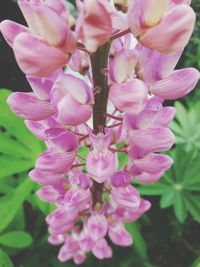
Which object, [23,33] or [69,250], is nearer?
[23,33]

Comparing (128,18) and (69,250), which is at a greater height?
(128,18)

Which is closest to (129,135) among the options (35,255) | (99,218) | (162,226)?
(99,218)

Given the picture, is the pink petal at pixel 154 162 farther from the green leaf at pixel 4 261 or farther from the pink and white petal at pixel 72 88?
the green leaf at pixel 4 261

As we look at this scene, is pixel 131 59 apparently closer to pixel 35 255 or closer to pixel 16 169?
pixel 16 169

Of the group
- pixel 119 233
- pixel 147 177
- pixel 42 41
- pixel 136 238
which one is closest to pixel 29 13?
pixel 42 41

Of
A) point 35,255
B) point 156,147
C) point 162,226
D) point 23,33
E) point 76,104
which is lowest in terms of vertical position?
point 162,226

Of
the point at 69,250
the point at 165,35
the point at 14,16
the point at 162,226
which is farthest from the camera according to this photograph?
the point at 14,16
